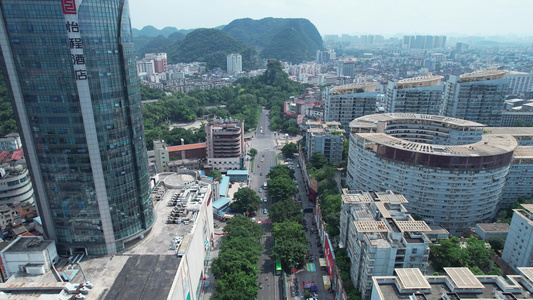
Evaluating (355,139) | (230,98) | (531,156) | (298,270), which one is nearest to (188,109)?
(230,98)

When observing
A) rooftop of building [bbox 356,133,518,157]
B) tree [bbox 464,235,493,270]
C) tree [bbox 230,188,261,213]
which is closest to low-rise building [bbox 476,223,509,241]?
tree [bbox 464,235,493,270]

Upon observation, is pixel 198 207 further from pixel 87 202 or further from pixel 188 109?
Answer: pixel 188 109

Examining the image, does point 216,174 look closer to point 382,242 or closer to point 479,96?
point 382,242

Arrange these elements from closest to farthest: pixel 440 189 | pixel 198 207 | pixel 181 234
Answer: pixel 181 234 < pixel 198 207 < pixel 440 189

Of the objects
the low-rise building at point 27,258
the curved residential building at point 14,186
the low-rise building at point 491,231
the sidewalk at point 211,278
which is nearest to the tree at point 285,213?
the sidewalk at point 211,278

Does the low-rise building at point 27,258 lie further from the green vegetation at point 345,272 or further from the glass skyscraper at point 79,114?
the green vegetation at point 345,272

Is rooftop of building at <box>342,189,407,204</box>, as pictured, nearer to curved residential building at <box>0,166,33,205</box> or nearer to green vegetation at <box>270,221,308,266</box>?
green vegetation at <box>270,221,308,266</box>

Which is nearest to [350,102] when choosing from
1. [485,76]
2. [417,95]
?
[417,95]
